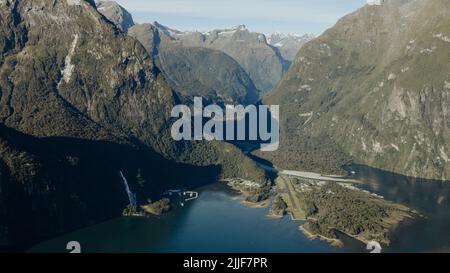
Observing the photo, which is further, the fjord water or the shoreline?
the shoreline

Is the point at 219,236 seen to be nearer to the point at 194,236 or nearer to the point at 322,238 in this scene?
the point at 194,236

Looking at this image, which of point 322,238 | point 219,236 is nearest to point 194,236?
point 219,236

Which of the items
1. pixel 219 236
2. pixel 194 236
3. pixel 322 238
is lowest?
pixel 322 238

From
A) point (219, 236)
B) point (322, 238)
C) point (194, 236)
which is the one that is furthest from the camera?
point (194, 236)

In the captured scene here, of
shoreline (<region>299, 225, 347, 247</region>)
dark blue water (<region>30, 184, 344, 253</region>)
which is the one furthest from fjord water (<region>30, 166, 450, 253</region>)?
shoreline (<region>299, 225, 347, 247</region>)

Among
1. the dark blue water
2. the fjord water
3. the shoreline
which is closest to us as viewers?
the dark blue water

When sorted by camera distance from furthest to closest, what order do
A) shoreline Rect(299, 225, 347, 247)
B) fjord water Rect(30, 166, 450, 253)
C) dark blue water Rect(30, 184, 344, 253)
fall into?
shoreline Rect(299, 225, 347, 247), fjord water Rect(30, 166, 450, 253), dark blue water Rect(30, 184, 344, 253)

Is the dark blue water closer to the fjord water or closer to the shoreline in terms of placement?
the fjord water

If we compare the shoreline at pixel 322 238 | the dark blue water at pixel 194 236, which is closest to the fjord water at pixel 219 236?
the dark blue water at pixel 194 236

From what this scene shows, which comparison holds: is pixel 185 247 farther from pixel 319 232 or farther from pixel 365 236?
pixel 365 236
